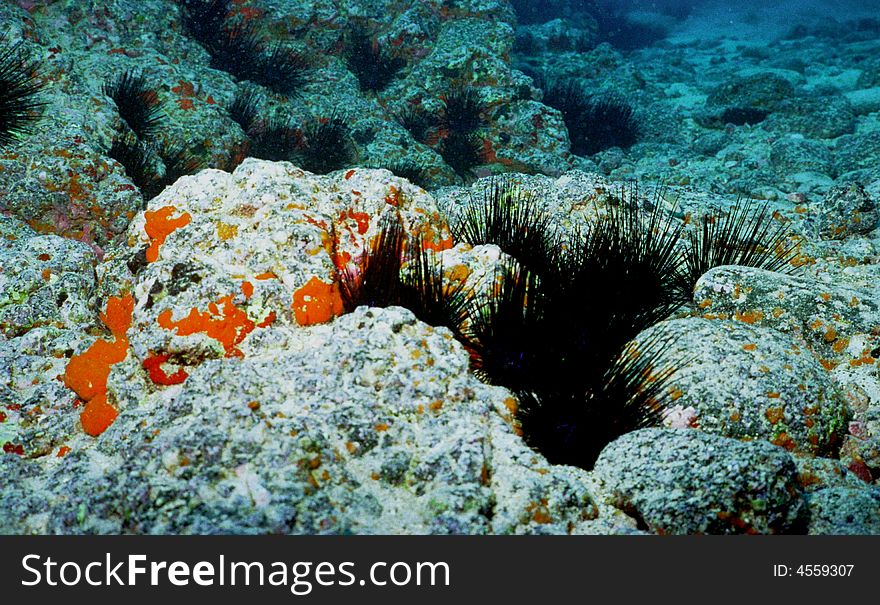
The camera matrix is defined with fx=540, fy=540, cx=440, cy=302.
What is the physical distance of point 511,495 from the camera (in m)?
1.99

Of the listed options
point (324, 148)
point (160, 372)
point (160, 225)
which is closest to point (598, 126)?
point (324, 148)

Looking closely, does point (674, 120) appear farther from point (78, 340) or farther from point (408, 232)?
point (78, 340)

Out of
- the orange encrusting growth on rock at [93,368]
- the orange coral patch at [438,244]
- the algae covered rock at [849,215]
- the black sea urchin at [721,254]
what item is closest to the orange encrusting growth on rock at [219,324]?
the orange encrusting growth on rock at [93,368]

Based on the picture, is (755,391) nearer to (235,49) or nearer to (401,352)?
(401,352)

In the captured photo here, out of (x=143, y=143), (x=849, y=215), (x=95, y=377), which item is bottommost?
(x=95, y=377)

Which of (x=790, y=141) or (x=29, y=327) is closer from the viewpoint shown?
(x=29, y=327)

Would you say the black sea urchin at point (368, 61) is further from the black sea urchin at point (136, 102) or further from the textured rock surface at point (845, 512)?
the textured rock surface at point (845, 512)

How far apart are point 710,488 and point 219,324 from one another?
2206mm

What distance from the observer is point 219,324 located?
2.55 metres

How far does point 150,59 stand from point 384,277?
7468mm

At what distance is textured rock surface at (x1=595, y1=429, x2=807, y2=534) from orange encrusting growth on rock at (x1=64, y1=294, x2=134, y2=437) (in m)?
2.35
